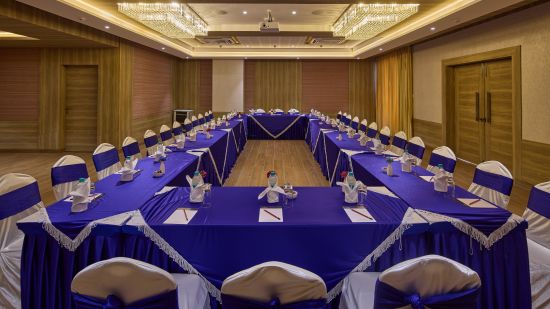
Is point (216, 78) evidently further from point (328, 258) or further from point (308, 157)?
point (328, 258)

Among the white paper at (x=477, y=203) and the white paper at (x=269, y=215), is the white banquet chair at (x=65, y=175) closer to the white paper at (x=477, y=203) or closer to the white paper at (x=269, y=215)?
the white paper at (x=269, y=215)

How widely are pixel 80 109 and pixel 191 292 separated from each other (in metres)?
9.78

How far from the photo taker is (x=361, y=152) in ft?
16.6

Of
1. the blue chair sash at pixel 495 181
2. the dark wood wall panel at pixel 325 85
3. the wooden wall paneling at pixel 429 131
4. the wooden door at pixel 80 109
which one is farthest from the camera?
the dark wood wall panel at pixel 325 85

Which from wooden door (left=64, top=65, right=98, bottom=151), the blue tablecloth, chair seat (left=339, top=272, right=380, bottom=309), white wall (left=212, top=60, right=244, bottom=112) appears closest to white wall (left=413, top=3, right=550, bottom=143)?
the blue tablecloth

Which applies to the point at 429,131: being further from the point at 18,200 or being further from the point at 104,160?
the point at 18,200

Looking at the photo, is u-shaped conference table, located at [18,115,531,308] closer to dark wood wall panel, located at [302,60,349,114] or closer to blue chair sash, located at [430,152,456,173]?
blue chair sash, located at [430,152,456,173]

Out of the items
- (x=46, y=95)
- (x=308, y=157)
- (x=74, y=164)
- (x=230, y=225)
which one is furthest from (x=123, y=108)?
(x=230, y=225)

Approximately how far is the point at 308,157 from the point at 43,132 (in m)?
7.12

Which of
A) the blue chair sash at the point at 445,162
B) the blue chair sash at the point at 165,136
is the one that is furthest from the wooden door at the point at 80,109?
the blue chair sash at the point at 445,162

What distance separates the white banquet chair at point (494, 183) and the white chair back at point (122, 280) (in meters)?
2.69

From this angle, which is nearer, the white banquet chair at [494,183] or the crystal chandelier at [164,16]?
the white banquet chair at [494,183]

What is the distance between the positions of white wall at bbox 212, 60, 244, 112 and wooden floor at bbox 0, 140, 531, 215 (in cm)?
543

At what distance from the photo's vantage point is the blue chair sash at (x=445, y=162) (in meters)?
3.87
